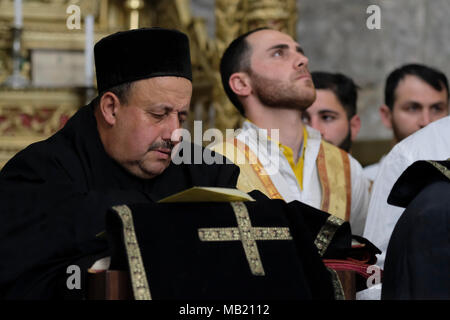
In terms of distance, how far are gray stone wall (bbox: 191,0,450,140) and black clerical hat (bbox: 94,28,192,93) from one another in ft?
14.1

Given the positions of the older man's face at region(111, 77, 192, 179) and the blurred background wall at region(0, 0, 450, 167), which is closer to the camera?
the older man's face at region(111, 77, 192, 179)

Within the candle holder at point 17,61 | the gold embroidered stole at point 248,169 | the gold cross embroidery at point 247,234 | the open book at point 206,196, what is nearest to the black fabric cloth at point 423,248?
the gold cross embroidery at point 247,234

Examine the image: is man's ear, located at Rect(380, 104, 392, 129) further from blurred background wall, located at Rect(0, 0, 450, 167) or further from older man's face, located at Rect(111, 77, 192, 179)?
older man's face, located at Rect(111, 77, 192, 179)

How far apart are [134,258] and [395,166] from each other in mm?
1717

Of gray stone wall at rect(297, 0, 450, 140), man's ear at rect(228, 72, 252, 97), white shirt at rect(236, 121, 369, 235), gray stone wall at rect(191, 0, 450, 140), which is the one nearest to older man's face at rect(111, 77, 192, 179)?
white shirt at rect(236, 121, 369, 235)

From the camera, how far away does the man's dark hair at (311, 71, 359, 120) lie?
508cm

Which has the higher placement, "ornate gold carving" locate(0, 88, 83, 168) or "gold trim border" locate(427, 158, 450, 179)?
"ornate gold carving" locate(0, 88, 83, 168)

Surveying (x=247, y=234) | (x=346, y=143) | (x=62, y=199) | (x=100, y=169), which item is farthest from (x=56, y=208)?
(x=346, y=143)

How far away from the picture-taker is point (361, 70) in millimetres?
7742

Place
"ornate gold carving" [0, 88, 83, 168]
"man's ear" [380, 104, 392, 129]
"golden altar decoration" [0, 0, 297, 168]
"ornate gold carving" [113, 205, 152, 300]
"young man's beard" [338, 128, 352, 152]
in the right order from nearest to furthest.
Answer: "ornate gold carving" [113, 205, 152, 300] < "young man's beard" [338, 128, 352, 152] < "man's ear" [380, 104, 392, 129] < "golden altar decoration" [0, 0, 297, 168] < "ornate gold carving" [0, 88, 83, 168]

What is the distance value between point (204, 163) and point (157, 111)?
0.33 m

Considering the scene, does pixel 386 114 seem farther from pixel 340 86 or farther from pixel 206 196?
pixel 206 196
